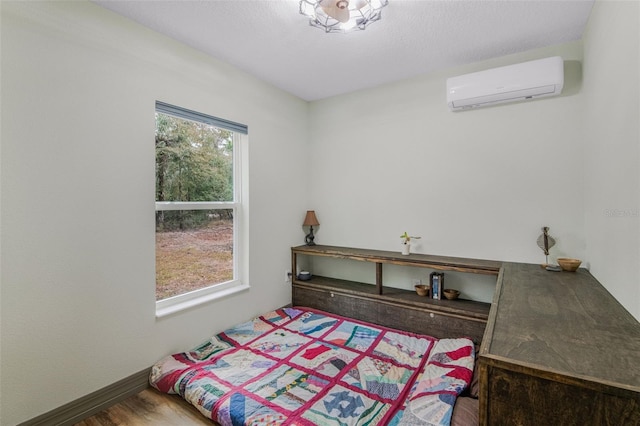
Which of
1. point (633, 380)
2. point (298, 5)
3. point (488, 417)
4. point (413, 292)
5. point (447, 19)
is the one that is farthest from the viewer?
point (413, 292)

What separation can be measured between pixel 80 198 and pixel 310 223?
6.92ft

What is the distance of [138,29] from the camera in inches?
77.8

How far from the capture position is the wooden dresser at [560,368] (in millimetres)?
787

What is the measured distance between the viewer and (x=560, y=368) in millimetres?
855

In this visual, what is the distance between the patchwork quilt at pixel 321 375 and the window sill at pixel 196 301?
32cm

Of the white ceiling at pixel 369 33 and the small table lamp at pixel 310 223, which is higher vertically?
the white ceiling at pixel 369 33

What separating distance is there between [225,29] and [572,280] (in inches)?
111

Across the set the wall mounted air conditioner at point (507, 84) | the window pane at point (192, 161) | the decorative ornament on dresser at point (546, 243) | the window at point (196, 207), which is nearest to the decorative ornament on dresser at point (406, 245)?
the decorative ornament on dresser at point (546, 243)

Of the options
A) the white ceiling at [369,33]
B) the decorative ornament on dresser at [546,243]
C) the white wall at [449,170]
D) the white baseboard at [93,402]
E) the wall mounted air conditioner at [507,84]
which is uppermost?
the white ceiling at [369,33]

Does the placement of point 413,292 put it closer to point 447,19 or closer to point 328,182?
point 328,182

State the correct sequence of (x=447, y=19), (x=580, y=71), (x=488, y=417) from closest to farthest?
(x=488, y=417) → (x=447, y=19) → (x=580, y=71)

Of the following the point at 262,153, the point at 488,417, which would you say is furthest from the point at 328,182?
the point at 488,417

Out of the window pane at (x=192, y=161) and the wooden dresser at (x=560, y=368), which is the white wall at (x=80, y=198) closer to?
the window pane at (x=192, y=161)

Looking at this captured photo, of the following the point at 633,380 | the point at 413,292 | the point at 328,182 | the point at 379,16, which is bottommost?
the point at 413,292
